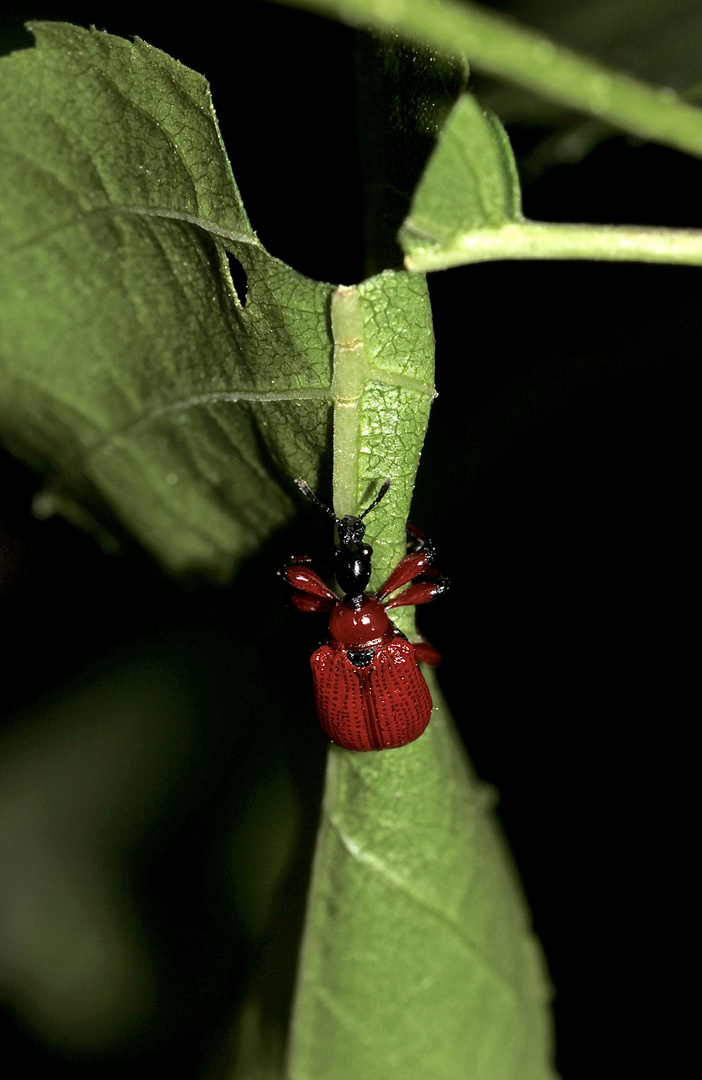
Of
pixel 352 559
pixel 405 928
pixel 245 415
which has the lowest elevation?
pixel 405 928

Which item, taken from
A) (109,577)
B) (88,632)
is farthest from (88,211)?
(88,632)

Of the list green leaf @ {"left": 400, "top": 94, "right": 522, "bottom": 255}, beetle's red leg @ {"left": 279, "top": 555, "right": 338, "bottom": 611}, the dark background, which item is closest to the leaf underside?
beetle's red leg @ {"left": 279, "top": 555, "right": 338, "bottom": 611}

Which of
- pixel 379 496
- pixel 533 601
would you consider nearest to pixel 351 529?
pixel 379 496

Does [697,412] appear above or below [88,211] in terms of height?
below

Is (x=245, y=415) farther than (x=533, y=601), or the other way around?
(x=533, y=601)

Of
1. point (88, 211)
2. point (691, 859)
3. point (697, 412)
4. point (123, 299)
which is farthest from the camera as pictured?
point (691, 859)

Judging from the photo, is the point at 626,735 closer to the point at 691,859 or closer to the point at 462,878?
the point at 691,859

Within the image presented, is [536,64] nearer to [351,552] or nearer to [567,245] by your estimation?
[567,245]
